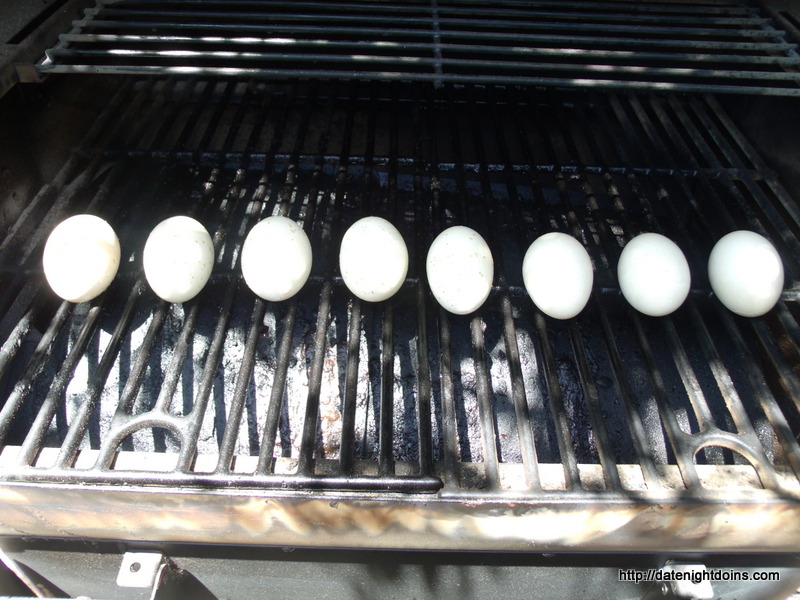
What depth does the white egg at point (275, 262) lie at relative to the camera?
1.76m

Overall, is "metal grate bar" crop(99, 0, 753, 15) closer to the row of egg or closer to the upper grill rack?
the upper grill rack

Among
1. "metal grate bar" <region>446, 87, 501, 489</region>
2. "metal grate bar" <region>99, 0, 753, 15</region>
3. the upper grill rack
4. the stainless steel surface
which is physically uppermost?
"metal grate bar" <region>99, 0, 753, 15</region>

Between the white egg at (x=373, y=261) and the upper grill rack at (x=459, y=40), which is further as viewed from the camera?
the upper grill rack at (x=459, y=40)

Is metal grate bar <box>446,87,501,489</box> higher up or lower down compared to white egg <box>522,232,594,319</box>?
lower down

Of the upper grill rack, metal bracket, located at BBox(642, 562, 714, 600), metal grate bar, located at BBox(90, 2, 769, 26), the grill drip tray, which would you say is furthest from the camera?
metal grate bar, located at BBox(90, 2, 769, 26)

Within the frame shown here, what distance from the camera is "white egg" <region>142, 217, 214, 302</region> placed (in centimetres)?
175

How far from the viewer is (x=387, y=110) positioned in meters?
2.73

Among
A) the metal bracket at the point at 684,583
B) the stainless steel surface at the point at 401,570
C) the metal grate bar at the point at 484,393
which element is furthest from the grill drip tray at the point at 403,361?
the stainless steel surface at the point at 401,570

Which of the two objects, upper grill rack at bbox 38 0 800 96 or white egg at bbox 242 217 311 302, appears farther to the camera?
upper grill rack at bbox 38 0 800 96

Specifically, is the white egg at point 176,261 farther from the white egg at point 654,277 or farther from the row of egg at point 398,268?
the white egg at point 654,277

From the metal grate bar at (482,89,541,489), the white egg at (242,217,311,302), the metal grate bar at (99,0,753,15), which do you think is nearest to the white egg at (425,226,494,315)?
the metal grate bar at (482,89,541,489)

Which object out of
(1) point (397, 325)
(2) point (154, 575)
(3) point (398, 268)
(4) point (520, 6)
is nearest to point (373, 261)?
(3) point (398, 268)

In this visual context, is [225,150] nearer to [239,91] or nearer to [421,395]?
[239,91]

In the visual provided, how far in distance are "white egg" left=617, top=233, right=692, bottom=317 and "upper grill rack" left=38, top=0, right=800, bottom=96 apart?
2.18ft
